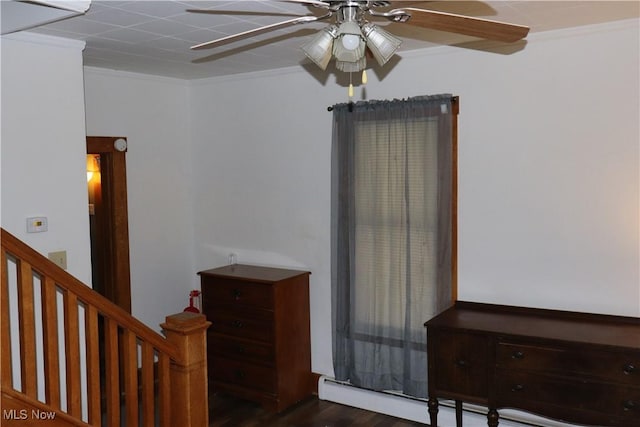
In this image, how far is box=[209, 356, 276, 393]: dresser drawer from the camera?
430cm

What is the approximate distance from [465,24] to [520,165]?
1714 mm

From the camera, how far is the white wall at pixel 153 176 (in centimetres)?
452

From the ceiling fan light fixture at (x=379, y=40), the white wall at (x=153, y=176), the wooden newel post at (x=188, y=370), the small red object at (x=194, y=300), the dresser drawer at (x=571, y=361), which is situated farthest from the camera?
the small red object at (x=194, y=300)

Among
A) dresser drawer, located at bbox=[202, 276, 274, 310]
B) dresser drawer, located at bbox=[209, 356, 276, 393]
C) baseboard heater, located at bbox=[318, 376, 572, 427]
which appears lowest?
baseboard heater, located at bbox=[318, 376, 572, 427]

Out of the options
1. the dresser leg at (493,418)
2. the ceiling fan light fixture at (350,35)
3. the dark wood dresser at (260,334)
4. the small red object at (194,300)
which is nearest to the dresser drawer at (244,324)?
the dark wood dresser at (260,334)

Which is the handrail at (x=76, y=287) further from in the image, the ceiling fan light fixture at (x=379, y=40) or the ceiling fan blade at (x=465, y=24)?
the ceiling fan blade at (x=465, y=24)

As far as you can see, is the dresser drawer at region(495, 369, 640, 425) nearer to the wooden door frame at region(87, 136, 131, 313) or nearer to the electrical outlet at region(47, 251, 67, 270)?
the electrical outlet at region(47, 251, 67, 270)

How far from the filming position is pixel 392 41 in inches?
84.0

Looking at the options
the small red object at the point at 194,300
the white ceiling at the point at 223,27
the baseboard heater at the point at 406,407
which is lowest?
the baseboard heater at the point at 406,407

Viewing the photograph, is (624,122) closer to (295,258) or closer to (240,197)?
(295,258)

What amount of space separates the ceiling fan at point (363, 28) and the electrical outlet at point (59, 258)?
77.8 inches

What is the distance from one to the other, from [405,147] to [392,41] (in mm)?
1890

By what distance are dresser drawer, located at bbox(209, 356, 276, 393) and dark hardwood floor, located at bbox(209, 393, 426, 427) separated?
157mm

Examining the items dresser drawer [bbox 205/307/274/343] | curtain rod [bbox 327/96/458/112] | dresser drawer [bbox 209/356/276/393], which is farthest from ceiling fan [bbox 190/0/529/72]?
dresser drawer [bbox 209/356/276/393]
